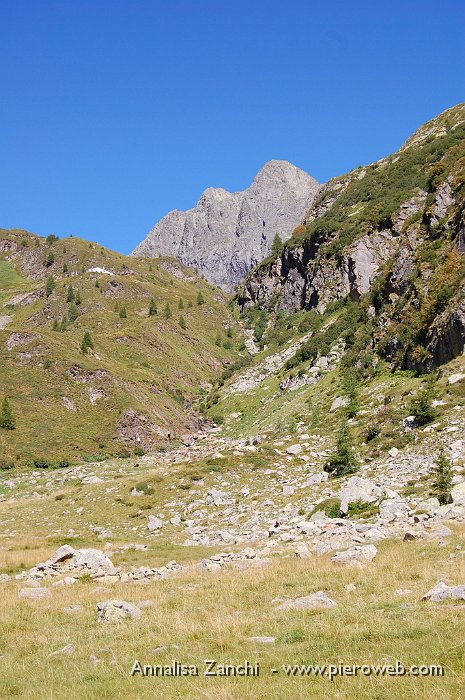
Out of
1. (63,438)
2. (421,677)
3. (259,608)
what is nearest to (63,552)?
(259,608)

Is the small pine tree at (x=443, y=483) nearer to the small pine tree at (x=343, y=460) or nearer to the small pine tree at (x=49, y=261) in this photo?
the small pine tree at (x=343, y=460)

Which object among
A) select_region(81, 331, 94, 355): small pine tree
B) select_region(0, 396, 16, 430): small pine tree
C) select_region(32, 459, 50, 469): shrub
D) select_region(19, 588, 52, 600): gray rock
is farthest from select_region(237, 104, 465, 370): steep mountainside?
select_region(0, 396, 16, 430): small pine tree

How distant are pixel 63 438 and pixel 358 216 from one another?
6253 centimetres

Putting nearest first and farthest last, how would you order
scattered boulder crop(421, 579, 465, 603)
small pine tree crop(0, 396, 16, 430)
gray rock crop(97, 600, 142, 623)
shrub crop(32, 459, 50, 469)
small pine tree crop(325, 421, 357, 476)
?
scattered boulder crop(421, 579, 465, 603)
gray rock crop(97, 600, 142, 623)
small pine tree crop(325, 421, 357, 476)
shrub crop(32, 459, 50, 469)
small pine tree crop(0, 396, 16, 430)

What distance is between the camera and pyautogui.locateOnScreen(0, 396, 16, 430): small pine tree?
5928cm

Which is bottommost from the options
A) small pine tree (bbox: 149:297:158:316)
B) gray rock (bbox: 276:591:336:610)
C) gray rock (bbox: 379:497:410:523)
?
gray rock (bbox: 379:497:410:523)

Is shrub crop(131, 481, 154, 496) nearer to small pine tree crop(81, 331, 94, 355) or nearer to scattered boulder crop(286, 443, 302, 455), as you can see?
scattered boulder crop(286, 443, 302, 455)

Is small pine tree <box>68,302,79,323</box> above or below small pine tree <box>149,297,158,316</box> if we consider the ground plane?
above

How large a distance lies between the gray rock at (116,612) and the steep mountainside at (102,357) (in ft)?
155

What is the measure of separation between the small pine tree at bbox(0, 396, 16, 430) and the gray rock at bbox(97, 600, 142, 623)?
2057 inches

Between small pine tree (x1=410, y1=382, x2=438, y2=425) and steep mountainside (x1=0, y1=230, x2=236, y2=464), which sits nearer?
small pine tree (x1=410, y1=382, x2=438, y2=425)

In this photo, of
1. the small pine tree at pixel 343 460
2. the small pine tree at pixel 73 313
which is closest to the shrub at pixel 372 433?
the small pine tree at pixel 343 460

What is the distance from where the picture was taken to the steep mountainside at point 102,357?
2494 inches

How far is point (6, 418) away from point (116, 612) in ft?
174
